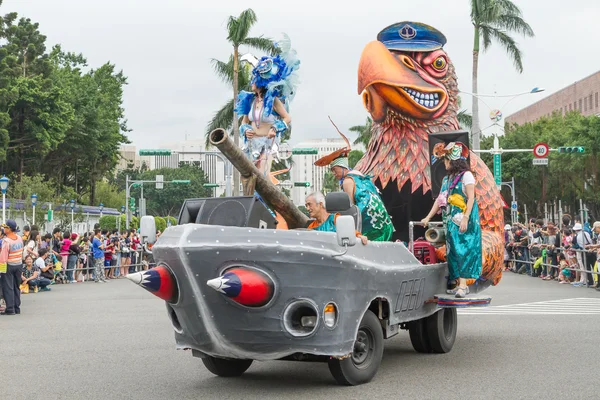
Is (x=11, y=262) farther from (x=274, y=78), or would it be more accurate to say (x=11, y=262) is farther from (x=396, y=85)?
(x=396, y=85)

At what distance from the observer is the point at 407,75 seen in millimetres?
11297

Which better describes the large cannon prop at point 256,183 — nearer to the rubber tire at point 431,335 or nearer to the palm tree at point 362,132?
the rubber tire at point 431,335

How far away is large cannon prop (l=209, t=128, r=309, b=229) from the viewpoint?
740cm

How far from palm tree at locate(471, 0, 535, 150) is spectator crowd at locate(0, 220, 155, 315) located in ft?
55.8

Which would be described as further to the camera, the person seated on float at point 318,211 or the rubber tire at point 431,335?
the rubber tire at point 431,335

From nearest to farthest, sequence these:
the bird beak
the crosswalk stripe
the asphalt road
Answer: the asphalt road
the bird beak
the crosswalk stripe

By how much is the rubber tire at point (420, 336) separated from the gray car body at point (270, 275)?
2552 millimetres

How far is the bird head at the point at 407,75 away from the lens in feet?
36.9

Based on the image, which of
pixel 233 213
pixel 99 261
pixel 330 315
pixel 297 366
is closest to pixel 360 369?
pixel 330 315

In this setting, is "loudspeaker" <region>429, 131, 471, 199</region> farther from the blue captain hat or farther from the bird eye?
the blue captain hat

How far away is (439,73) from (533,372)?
4670 millimetres

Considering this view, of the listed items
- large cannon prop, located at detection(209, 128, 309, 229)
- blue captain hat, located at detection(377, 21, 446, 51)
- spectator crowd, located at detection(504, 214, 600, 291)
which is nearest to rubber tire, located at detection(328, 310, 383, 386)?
large cannon prop, located at detection(209, 128, 309, 229)

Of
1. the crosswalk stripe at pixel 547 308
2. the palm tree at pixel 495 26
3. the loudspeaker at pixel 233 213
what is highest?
the palm tree at pixel 495 26

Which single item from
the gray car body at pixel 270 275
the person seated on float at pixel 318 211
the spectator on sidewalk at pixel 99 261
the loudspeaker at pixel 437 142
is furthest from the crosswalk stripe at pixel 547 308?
the spectator on sidewalk at pixel 99 261
